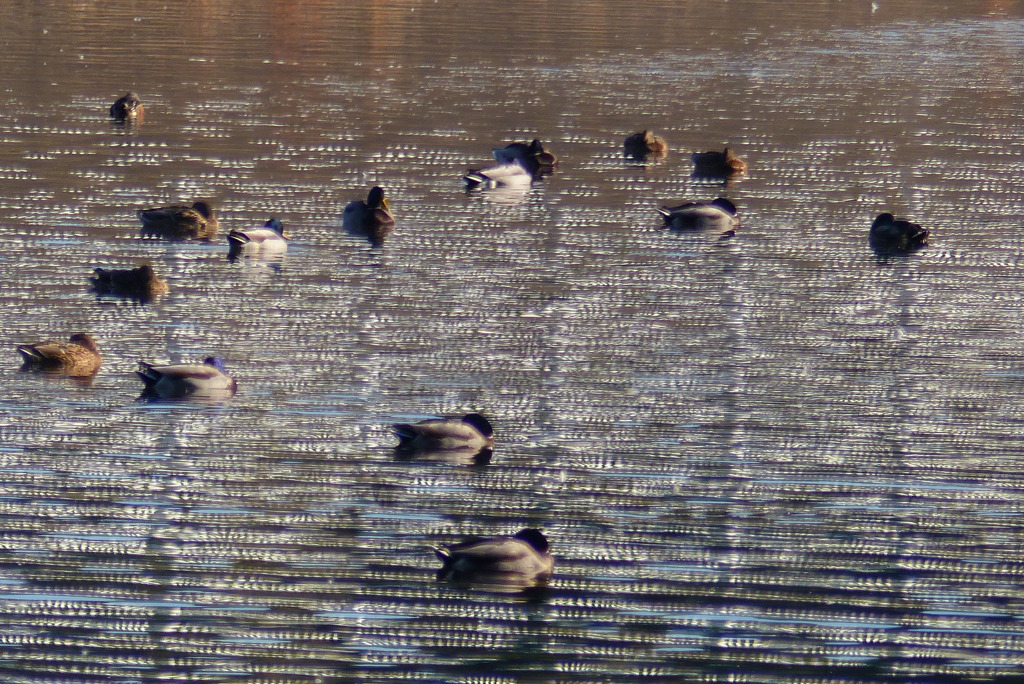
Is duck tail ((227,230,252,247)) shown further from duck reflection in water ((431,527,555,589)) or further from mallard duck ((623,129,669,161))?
duck reflection in water ((431,527,555,589))

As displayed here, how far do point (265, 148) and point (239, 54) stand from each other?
566 inches

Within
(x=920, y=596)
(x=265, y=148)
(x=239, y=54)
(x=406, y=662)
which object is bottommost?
(x=406, y=662)

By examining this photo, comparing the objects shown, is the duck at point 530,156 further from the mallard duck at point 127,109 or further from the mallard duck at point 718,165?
the mallard duck at point 127,109

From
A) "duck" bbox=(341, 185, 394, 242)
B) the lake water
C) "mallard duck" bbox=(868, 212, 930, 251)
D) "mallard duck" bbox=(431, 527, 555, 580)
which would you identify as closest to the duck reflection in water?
"mallard duck" bbox=(431, 527, 555, 580)

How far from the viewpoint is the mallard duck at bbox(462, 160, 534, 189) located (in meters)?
28.3

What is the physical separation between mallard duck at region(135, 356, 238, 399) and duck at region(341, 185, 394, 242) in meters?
8.02

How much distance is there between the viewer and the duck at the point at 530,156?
29.7 metres

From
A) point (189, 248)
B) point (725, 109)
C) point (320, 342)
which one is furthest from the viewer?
point (725, 109)

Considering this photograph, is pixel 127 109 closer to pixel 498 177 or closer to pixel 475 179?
pixel 475 179

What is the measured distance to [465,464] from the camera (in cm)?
1462

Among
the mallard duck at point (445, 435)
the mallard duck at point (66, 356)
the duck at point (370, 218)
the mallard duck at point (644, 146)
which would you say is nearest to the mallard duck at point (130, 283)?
the mallard duck at point (66, 356)

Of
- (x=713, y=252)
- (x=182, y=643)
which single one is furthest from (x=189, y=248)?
(x=182, y=643)

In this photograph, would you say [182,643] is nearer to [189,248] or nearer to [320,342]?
[320,342]

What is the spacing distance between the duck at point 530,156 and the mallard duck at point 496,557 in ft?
59.3
